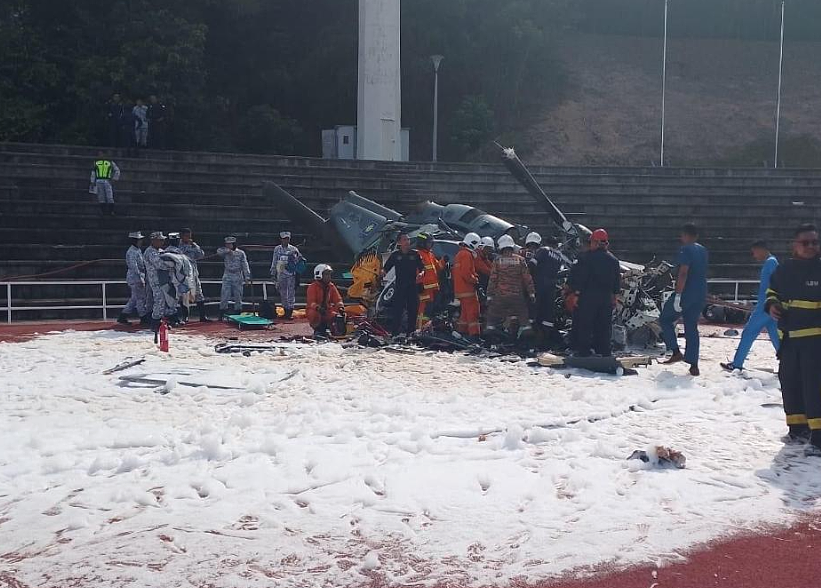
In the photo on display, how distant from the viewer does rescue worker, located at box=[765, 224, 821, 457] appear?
6207mm

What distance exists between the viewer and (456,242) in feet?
42.5

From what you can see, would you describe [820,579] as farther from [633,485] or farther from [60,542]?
[60,542]

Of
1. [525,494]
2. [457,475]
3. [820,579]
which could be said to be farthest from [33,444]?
[820,579]

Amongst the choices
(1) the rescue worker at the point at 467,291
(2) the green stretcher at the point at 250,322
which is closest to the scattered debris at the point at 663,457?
(1) the rescue worker at the point at 467,291

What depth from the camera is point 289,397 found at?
7855 millimetres

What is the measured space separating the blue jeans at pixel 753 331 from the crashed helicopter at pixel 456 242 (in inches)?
78.8

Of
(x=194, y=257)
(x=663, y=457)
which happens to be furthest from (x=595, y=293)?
(x=194, y=257)

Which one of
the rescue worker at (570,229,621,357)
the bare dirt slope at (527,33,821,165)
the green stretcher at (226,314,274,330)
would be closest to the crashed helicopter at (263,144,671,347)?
the rescue worker at (570,229,621,357)

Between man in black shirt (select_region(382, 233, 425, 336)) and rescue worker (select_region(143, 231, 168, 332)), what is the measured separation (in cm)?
358

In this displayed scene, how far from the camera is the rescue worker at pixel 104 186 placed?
1792 cm

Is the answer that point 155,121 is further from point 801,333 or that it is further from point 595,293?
point 801,333

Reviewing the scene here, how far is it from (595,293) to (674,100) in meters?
39.2

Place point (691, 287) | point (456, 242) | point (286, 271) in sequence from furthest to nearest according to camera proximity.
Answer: point (286, 271), point (456, 242), point (691, 287)

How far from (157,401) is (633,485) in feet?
14.5
